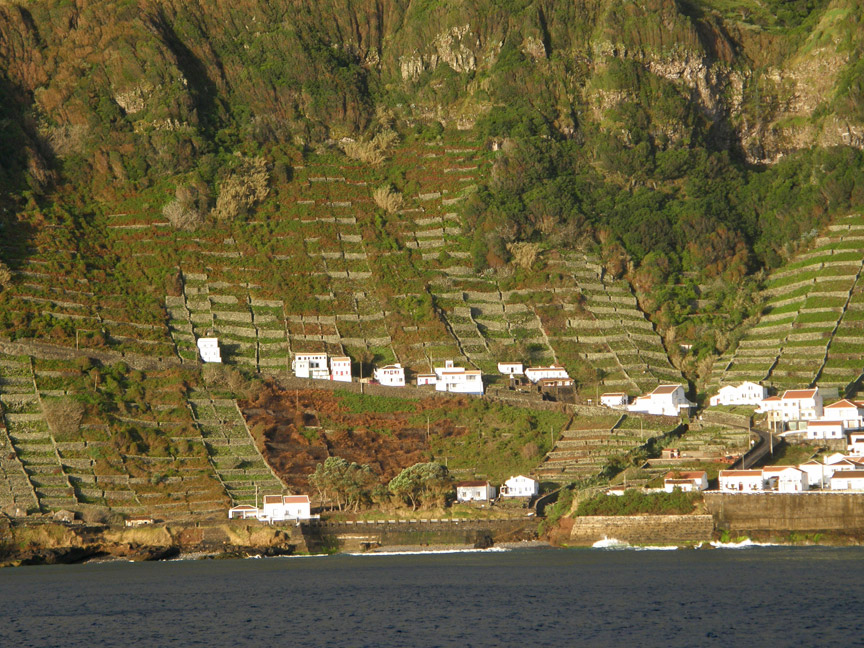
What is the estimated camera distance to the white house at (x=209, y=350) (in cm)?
13675

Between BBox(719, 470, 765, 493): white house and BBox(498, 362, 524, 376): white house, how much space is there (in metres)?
32.4

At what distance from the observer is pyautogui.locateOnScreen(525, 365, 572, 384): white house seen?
449 feet

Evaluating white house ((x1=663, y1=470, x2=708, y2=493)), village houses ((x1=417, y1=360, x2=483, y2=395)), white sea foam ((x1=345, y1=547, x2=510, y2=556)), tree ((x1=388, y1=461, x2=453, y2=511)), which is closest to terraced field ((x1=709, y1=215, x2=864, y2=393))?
village houses ((x1=417, y1=360, x2=483, y2=395))

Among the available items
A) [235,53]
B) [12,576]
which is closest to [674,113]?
[235,53]

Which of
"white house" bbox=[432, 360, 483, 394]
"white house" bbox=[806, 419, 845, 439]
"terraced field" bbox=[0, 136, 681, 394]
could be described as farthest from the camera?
"terraced field" bbox=[0, 136, 681, 394]

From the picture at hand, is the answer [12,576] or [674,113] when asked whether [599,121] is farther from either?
[12,576]

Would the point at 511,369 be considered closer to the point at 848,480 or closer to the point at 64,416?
the point at 848,480

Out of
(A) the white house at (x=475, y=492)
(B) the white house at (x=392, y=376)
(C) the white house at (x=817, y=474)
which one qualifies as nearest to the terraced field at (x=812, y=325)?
(C) the white house at (x=817, y=474)

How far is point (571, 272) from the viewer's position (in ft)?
502

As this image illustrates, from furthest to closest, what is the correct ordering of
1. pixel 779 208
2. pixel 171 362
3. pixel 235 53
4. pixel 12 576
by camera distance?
pixel 235 53
pixel 779 208
pixel 171 362
pixel 12 576

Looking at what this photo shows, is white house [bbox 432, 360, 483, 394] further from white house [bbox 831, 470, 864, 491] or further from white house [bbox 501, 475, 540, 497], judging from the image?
white house [bbox 831, 470, 864, 491]

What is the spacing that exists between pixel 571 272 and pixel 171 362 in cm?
4318

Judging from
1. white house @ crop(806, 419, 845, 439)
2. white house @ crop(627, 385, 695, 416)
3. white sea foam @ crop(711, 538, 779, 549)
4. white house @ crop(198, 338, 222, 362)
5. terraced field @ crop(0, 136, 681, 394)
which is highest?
terraced field @ crop(0, 136, 681, 394)

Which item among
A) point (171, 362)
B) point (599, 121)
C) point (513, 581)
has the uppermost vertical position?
point (599, 121)
